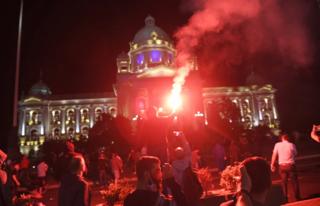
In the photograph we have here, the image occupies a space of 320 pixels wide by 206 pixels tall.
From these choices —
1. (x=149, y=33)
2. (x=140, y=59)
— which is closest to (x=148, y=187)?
(x=140, y=59)

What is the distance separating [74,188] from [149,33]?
6965 cm

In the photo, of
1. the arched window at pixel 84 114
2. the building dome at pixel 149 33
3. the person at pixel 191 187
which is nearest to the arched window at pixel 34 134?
the arched window at pixel 84 114

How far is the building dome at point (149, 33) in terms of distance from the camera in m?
71.0

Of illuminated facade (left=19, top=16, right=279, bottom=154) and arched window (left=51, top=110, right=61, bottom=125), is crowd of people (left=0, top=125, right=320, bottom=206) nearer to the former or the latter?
illuminated facade (left=19, top=16, right=279, bottom=154)

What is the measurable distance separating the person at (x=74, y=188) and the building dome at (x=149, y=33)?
6717 cm

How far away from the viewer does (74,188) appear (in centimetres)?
448

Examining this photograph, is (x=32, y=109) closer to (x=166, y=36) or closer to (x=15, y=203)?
(x=166, y=36)

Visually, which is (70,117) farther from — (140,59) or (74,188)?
(74,188)

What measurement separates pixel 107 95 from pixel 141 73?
15361 mm

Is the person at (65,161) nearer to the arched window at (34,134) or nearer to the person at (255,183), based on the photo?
the person at (255,183)

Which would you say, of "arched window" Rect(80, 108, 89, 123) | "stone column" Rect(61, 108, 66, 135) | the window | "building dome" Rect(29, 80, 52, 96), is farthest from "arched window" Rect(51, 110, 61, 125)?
the window

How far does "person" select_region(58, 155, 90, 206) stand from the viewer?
445 cm

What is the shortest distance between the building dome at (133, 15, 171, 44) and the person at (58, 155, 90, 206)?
6717cm

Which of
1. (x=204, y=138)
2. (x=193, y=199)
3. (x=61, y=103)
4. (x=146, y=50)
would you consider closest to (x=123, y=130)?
(x=204, y=138)
